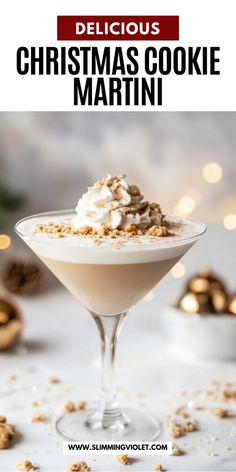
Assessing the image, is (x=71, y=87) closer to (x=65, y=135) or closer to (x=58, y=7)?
(x=58, y=7)

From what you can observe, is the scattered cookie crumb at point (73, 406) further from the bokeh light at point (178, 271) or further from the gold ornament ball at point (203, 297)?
the bokeh light at point (178, 271)

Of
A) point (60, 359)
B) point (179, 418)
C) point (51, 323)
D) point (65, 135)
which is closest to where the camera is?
point (179, 418)

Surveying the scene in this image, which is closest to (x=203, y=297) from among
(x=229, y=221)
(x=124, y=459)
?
(x=229, y=221)

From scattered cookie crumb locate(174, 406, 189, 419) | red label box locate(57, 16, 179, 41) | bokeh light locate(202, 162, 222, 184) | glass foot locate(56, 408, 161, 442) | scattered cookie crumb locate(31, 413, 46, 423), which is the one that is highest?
red label box locate(57, 16, 179, 41)

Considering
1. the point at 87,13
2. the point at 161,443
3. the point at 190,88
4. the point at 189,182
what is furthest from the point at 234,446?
the point at 189,182

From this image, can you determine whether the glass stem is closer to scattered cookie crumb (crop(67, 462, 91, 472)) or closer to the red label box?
scattered cookie crumb (crop(67, 462, 91, 472))

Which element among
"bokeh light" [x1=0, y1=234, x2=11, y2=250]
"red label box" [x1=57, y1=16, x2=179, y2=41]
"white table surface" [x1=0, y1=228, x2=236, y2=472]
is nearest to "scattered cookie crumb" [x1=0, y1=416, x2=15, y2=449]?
"white table surface" [x1=0, y1=228, x2=236, y2=472]

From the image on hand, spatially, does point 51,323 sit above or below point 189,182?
below
